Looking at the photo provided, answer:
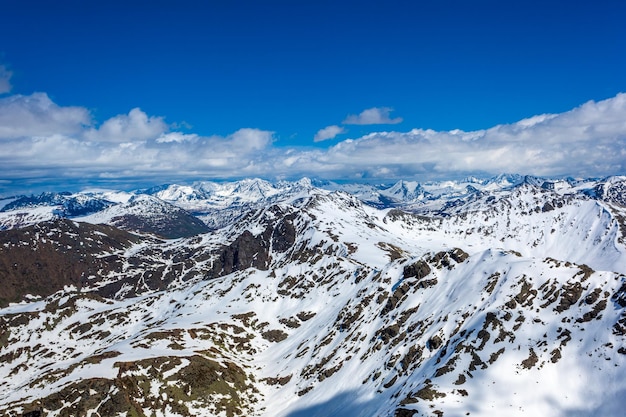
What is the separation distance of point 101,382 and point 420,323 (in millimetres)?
91575

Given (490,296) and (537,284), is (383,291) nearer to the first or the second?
(490,296)

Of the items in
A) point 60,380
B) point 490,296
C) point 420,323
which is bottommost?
point 60,380

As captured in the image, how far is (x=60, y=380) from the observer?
117125 millimetres

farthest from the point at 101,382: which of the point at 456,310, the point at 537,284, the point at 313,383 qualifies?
the point at 537,284

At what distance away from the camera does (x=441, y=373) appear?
94125 millimetres

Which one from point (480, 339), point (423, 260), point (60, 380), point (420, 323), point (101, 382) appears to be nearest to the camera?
point (480, 339)

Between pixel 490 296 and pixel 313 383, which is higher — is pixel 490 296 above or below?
above

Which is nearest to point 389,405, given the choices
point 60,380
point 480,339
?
point 480,339

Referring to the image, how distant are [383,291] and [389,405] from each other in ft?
249

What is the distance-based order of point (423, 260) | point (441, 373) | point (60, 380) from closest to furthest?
1. point (441, 373)
2. point (60, 380)
3. point (423, 260)

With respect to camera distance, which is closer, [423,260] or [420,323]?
[420,323]

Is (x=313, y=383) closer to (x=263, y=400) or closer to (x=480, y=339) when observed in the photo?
(x=263, y=400)

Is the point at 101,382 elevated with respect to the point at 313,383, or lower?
elevated

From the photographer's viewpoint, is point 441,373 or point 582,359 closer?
point 582,359
